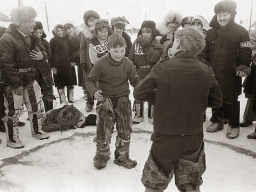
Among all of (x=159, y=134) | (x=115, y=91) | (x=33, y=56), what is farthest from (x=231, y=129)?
(x=33, y=56)

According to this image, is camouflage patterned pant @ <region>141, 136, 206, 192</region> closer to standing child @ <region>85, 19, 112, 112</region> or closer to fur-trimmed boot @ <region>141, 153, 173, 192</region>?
fur-trimmed boot @ <region>141, 153, 173, 192</region>

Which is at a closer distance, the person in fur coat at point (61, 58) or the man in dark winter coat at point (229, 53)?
the man in dark winter coat at point (229, 53)

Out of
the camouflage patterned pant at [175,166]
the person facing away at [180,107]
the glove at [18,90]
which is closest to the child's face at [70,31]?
the glove at [18,90]

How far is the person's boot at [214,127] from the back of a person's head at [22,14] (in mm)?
3443

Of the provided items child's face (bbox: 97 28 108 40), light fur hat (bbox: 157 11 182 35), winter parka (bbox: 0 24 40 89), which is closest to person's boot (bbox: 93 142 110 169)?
winter parka (bbox: 0 24 40 89)

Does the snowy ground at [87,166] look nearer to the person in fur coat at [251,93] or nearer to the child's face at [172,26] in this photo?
the person in fur coat at [251,93]

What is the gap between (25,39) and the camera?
15.1ft

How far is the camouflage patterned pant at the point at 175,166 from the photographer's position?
2521mm

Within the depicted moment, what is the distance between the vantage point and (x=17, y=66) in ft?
15.2

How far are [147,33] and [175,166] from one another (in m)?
3.54

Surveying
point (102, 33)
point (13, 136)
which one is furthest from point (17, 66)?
point (102, 33)

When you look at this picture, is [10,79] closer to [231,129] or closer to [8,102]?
[8,102]

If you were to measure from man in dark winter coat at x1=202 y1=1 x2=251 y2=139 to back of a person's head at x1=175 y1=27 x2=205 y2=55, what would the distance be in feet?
8.76

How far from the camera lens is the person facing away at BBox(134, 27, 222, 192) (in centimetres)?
241
